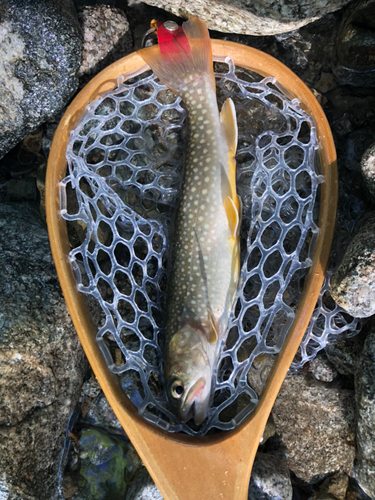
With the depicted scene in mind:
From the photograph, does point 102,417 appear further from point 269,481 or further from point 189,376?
point 269,481

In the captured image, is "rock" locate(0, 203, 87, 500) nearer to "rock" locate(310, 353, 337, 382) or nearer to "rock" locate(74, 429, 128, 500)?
"rock" locate(74, 429, 128, 500)

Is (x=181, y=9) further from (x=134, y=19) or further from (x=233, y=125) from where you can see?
(x=233, y=125)

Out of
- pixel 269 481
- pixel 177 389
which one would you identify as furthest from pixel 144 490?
pixel 177 389

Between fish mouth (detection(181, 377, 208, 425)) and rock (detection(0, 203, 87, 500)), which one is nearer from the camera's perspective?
fish mouth (detection(181, 377, 208, 425))

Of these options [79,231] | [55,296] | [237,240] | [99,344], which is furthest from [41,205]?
[237,240]

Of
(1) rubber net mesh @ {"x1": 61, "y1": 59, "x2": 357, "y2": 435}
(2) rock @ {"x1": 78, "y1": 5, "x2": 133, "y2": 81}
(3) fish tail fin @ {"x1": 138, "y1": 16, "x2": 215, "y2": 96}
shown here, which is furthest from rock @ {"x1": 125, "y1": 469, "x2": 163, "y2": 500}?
(2) rock @ {"x1": 78, "y1": 5, "x2": 133, "y2": 81}
